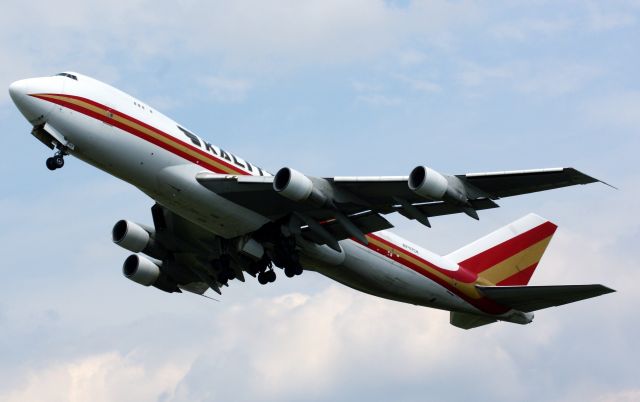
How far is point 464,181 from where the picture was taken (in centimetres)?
3578

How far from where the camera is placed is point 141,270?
1766 inches

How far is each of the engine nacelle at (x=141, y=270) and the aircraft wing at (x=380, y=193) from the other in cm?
755

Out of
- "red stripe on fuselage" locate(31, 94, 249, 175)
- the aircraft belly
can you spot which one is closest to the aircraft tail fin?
the aircraft belly

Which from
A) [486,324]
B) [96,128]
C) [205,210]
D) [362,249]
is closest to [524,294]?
[486,324]

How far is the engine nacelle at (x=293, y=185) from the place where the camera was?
36094 millimetres

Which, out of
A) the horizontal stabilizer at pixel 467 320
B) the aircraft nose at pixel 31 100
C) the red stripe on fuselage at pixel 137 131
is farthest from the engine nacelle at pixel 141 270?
the horizontal stabilizer at pixel 467 320

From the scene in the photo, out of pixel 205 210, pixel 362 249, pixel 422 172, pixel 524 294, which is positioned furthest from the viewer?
pixel 524 294

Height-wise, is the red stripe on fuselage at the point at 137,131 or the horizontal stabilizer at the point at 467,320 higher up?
the red stripe on fuselage at the point at 137,131

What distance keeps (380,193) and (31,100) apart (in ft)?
37.9

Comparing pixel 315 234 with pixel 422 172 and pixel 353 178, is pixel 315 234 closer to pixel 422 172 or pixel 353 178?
pixel 353 178

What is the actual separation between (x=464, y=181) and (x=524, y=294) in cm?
1027

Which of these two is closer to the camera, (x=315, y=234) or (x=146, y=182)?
(x=146, y=182)

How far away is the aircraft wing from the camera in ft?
115

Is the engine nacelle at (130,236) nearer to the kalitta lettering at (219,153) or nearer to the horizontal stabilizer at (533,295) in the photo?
the kalitta lettering at (219,153)
